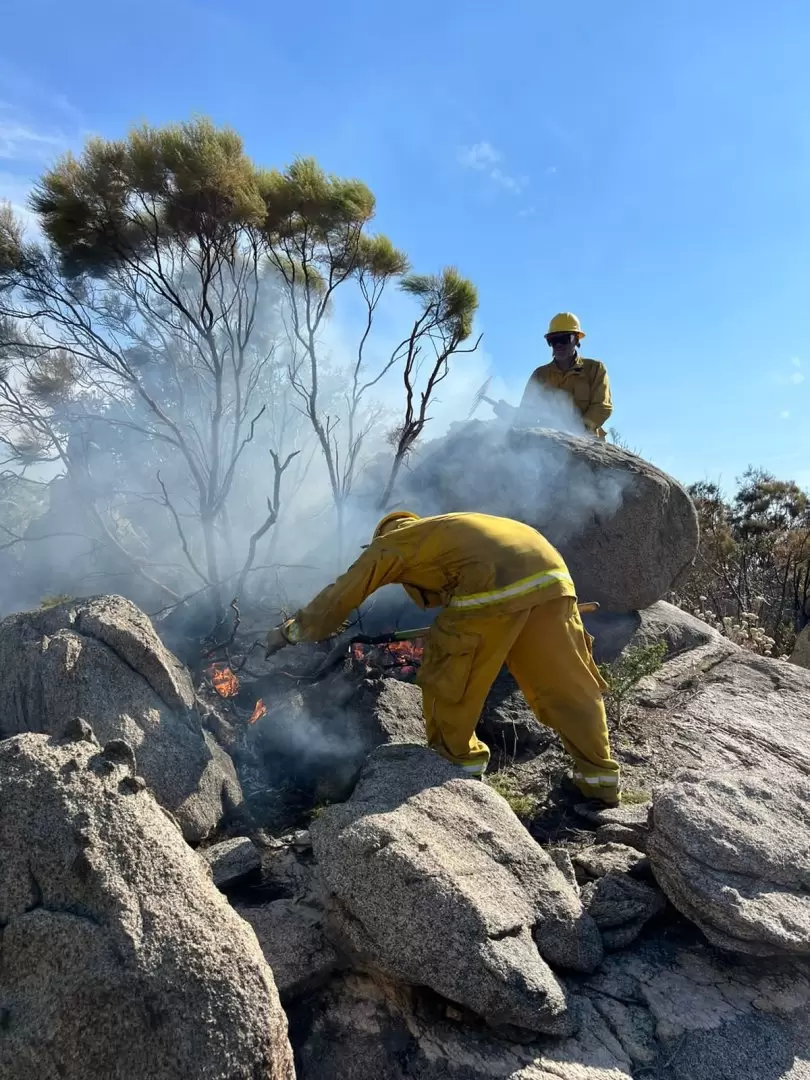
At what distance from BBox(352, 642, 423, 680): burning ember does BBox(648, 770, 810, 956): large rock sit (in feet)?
6.55

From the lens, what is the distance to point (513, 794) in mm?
3633

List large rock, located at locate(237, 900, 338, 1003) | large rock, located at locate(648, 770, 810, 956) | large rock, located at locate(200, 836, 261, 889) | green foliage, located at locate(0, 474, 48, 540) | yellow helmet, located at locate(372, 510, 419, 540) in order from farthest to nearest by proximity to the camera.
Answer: green foliage, located at locate(0, 474, 48, 540) < yellow helmet, located at locate(372, 510, 419, 540) < large rock, located at locate(200, 836, 261, 889) < large rock, located at locate(648, 770, 810, 956) < large rock, located at locate(237, 900, 338, 1003)

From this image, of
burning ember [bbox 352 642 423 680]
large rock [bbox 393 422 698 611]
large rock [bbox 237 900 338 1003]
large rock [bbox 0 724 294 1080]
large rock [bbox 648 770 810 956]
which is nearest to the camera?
large rock [bbox 0 724 294 1080]

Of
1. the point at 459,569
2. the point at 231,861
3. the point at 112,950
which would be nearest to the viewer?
the point at 112,950

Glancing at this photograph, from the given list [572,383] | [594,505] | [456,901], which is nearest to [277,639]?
[456,901]

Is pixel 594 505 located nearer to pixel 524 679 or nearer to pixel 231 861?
pixel 524 679

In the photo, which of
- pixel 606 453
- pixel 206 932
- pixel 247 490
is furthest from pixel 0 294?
pixel 206 932

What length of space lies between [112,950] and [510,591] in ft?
7.16

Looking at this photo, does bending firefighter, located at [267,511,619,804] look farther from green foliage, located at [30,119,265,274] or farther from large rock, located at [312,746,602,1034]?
green foliage, located at [30,119,265,274]

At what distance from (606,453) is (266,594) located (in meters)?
3.11

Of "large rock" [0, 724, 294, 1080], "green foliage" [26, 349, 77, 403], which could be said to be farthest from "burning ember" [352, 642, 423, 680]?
"green foliage" [26, 349, 77, 403]

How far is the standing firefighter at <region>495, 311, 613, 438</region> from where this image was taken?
245 inches

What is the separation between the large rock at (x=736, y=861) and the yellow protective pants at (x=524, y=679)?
0.72 m

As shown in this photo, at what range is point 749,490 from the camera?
1492 centimetres
